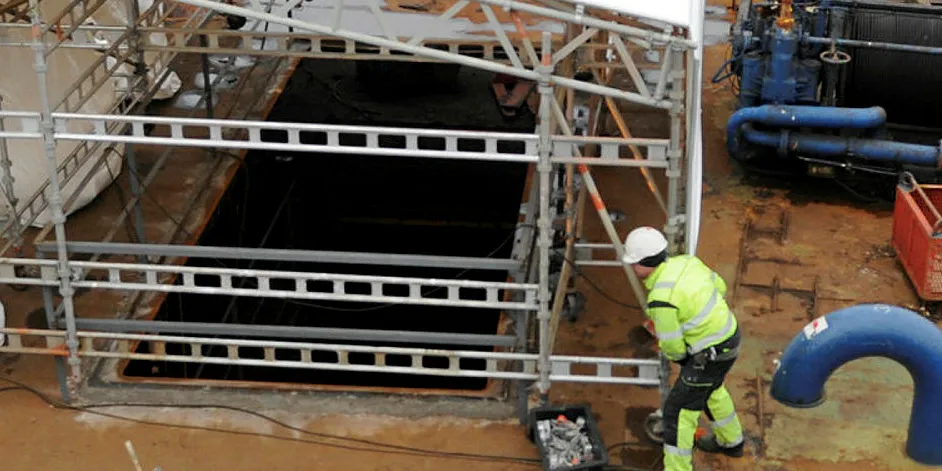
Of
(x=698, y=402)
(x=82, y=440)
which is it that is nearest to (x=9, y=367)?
(x=82, y=440)

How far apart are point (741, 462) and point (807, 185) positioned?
482 cm

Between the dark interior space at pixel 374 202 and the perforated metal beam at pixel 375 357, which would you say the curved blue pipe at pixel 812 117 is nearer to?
the dark interior space at pixel 374 202

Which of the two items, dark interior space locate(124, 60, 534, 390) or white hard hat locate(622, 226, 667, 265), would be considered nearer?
white hard hat locate(622, 226, 667, 265)

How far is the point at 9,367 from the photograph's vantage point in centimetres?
1024

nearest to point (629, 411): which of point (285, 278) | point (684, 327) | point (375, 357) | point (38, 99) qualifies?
point (684, 327)

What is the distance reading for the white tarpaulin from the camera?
460 inches

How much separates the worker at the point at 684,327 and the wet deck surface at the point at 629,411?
54cm

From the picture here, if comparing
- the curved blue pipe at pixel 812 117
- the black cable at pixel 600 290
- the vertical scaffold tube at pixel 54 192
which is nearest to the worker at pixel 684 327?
the black cable at pixel 600 290

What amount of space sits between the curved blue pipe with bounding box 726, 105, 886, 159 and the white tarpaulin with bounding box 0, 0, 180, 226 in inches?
226

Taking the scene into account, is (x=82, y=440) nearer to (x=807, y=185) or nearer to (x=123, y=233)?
(x=123, y=233)

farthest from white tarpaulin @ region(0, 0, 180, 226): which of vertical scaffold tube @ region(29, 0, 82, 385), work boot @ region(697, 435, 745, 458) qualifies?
work boot @ region(697, 435, 745, 458)

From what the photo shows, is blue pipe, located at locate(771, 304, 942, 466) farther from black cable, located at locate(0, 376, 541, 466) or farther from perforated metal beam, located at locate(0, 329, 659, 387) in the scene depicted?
black cable, located at locate(0, 376, 541, 466)

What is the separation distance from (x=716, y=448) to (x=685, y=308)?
1391 millimetres

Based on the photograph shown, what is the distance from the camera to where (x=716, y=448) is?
9.16 metres
